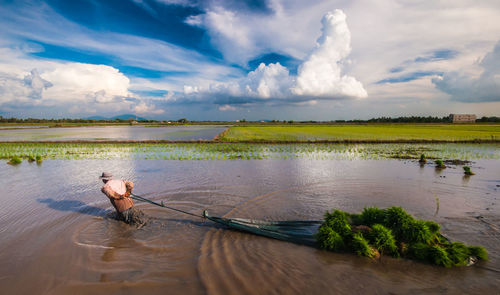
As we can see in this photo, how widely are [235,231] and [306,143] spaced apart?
67.5 feet

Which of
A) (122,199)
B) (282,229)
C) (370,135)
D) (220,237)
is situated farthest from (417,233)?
(370,135)

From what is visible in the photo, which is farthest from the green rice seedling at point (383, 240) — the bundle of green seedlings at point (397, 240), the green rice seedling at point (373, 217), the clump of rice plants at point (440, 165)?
the clump of rice plants at point (440, 165)

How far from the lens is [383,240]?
4441mm

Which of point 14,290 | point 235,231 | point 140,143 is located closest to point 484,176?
point 235,231

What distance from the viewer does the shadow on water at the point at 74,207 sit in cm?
680

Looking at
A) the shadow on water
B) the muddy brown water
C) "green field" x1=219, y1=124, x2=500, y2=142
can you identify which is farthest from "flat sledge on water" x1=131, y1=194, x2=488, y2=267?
"green field" x1=219, y1=124, x2=500, y2=142

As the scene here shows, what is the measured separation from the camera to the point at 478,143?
2439cm

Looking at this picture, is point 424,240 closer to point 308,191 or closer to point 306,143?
point 308,191

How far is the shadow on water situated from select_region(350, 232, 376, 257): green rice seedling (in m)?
6.80

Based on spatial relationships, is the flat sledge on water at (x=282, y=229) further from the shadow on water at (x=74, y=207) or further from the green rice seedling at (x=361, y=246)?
the shadow on water at (x=74, y=207)

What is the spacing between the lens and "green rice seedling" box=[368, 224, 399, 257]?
4.38 metres

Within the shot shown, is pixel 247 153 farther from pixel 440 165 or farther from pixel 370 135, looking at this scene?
pixel 370 135

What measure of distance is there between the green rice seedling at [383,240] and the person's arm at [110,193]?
19.5 ft

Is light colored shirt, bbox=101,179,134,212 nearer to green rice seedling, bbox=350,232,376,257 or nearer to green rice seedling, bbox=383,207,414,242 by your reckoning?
green rice seedling, bbox=350,232,376,257
